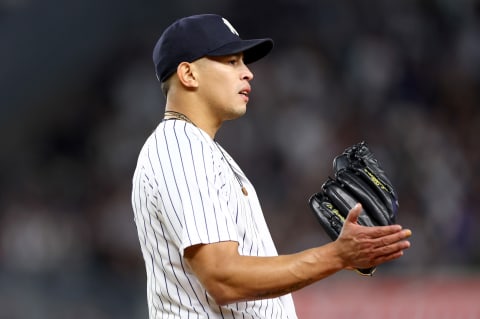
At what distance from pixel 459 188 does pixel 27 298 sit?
410 cm

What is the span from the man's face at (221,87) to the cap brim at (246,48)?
0.04 metres

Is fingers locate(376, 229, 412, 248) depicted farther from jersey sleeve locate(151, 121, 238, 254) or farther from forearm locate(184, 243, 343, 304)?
jersey sleeve locate(151, 121, 238, 254)

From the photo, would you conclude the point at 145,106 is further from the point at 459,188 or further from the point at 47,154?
the point at 459,188

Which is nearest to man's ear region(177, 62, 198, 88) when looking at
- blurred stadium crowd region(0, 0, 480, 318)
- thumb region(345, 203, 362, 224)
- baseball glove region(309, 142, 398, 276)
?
baseball glove region(309, 142, 398, 276)

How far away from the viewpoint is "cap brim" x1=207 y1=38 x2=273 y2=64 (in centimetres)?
345

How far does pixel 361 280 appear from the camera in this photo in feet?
27.1

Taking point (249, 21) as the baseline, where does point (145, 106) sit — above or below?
below

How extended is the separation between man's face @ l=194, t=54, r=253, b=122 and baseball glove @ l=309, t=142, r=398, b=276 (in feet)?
1.37

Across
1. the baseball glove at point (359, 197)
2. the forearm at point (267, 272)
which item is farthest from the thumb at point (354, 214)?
the baseball glove at point (359, 197)

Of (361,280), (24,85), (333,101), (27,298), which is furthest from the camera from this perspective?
(24,85)

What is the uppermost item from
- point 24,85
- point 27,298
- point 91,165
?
point 24,85

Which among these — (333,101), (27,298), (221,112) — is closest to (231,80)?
(221,112)

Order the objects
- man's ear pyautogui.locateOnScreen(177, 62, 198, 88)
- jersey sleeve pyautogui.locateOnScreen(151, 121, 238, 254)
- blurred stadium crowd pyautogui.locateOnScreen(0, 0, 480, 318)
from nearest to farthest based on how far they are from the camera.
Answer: jersey sleeve pyautogui.locateOnScreen(151, 121, 238, 254), man's ear pyautogui.locateOnScreen(177, 62, 198, 88), blurred stadium crowd pyautogui.locateOnScreen(0, 0, 480, 318)

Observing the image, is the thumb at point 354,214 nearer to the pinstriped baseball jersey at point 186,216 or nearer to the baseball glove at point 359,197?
the baseball glove at point 359,197
